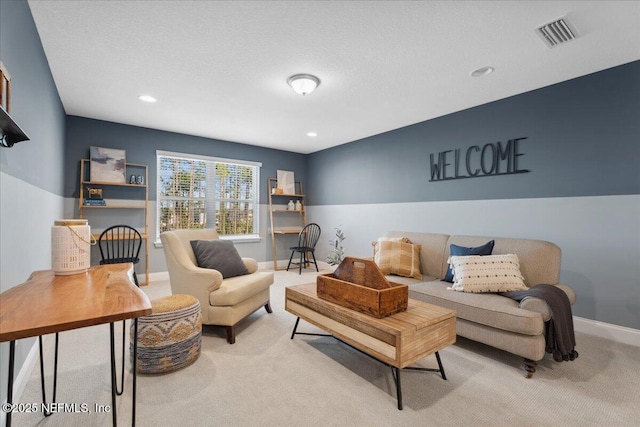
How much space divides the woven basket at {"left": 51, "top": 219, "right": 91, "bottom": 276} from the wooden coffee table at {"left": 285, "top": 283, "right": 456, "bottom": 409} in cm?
145

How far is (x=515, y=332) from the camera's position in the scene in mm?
2039

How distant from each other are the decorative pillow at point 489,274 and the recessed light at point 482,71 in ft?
5.51

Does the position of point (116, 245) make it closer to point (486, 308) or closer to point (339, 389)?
point (339, 389)

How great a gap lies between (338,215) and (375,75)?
3.10 m

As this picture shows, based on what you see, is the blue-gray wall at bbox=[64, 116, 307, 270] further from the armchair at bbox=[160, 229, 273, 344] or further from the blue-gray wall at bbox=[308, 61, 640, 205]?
the blue-gray wall at bbox=[308, 61, 640, 205]

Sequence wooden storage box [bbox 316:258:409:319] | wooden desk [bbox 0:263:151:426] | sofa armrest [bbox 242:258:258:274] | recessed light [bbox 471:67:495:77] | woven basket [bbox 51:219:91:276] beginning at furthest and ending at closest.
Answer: sofa armrest [bbox 242:258:258:274], recessed light [bbox 471:67:495:77], wooden storage box [bbox 316:258:409:319], woven basket [bbox 51:219:91:276], wooden desk [bbox 0:263:151:426]

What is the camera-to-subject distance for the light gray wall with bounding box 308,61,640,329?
8.50 feet

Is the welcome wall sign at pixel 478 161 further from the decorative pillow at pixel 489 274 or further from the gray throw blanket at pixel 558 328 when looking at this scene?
the gray throw blanket at pixel 558 328


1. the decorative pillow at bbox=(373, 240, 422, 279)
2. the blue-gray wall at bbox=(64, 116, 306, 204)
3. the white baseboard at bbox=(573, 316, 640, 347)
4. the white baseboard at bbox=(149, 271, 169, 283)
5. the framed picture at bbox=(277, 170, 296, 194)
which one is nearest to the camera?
the white baseboard at bbox=(573, 316, 640, 347)

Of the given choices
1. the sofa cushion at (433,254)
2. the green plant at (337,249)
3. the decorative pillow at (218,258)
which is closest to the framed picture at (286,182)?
the green plant at (337,249)

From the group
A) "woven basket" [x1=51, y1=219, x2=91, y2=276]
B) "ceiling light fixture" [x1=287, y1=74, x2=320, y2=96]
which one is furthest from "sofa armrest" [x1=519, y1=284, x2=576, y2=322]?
"woven basket" [x1=51, y1=219, x2=91, y2=276]

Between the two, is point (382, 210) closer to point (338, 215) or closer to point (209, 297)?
point (338, 215)

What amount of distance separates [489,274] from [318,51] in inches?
91.1

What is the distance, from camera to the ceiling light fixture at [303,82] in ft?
9.18
